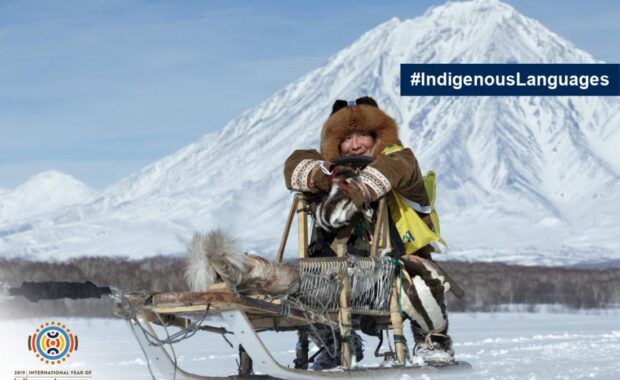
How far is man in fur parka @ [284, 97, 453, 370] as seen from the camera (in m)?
7.17

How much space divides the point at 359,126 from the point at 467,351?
4.84m

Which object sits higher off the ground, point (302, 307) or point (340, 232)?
point (340, 232)

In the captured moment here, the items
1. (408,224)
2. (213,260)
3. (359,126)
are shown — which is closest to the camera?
(213,260)

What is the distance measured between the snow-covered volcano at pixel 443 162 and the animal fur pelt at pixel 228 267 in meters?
75.2

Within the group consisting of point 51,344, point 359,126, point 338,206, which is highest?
point 359,126

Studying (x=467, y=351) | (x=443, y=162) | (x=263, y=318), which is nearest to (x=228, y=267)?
(x=263, y=318)

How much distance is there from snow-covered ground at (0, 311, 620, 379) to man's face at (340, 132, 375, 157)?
1.41 m

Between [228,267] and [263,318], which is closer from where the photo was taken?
[228,267]

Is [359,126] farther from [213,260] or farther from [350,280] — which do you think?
[213,260]

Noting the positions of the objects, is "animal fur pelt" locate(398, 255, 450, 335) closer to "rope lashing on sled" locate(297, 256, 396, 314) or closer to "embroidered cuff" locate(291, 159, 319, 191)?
"rope lashing on sled" locate(297, 256, 396, 314)

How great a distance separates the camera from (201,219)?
13138 centimetres

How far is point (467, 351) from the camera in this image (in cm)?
1222

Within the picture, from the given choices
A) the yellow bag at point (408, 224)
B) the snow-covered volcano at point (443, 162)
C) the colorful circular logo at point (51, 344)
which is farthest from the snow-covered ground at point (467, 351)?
the snow-covered volcano at point (443, 162)

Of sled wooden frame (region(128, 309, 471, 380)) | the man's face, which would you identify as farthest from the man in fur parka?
sled wooden frame (region(128, 309, 471, 380))
